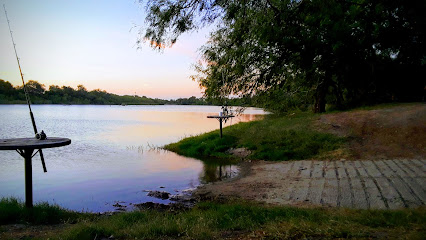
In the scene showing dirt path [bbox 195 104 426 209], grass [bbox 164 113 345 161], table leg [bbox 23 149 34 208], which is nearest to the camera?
table leg [bbox 23 149 34 208]

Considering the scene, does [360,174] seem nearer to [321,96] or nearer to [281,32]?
[281,32]

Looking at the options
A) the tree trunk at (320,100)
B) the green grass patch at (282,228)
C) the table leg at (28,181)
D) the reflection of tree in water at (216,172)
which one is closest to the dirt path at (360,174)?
the reflection of tree in water at (216,172)

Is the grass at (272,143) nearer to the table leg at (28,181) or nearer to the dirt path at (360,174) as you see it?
the dirt path at (360,174)

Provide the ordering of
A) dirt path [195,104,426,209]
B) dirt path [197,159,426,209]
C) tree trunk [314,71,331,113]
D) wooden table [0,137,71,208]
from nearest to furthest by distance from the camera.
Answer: wooden table [0,137,71,208]
dirt path [197,159,426,209]
dirt path [195,104,426,209]
tree trunk [314,71,331,113]

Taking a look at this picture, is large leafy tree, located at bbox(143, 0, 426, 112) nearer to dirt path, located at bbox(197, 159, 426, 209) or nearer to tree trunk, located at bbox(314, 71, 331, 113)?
dirt path, located at bbox(197, 159, 426, 209)

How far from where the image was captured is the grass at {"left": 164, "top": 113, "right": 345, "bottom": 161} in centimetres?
1376

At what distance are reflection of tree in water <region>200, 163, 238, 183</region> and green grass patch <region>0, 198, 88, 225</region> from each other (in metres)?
5.57

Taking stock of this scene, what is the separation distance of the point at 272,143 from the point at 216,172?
3941mm

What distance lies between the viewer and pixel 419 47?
25.4ft

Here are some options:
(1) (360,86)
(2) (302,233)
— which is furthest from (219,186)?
(1) (360,86)

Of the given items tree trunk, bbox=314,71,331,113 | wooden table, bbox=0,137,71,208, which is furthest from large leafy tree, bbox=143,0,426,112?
tree trunk, bbox=314,71,331,113

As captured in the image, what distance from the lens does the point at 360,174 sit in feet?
29.7

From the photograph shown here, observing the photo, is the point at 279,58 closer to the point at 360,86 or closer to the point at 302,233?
the point at 302,233

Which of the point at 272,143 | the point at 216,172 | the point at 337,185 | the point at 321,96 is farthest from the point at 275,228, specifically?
the point at 321,96
